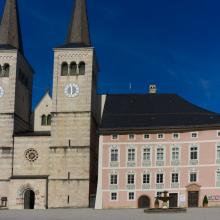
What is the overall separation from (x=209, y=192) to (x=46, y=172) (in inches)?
743

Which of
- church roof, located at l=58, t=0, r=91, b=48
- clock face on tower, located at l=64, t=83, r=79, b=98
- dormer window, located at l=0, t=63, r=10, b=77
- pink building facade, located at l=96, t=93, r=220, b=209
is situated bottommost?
pink building facade, located at l=96, t=93, r=220, b=209

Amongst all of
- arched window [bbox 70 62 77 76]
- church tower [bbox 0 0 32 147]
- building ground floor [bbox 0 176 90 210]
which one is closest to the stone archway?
building ground floor [bbox 0 176 90 210]

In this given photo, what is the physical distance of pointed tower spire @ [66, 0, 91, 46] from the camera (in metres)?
73.9

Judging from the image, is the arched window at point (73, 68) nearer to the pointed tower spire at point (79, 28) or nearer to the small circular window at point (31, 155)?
the pointed tower spire at point (79, 28)

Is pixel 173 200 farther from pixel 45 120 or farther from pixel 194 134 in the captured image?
pixel 45 120

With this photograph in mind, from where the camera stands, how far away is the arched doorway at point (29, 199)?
70.7 metres

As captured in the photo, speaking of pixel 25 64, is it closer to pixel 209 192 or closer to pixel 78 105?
pixel 78 105

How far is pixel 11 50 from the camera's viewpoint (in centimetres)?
7319

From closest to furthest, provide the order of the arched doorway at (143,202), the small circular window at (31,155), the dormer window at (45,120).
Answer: the arched doorway at (143,202) < the small circular window at (31,155) < the dormer window at (45,120)

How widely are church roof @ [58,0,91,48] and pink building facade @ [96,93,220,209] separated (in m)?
12.5

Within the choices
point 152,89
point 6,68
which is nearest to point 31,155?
point 6,68

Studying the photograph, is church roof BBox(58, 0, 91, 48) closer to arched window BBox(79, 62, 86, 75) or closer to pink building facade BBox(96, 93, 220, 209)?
arched window BBox(79, 62, 86, 75)

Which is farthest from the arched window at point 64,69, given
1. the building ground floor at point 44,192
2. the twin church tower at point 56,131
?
the building ground floor at point 44,192

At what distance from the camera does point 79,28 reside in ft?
243
